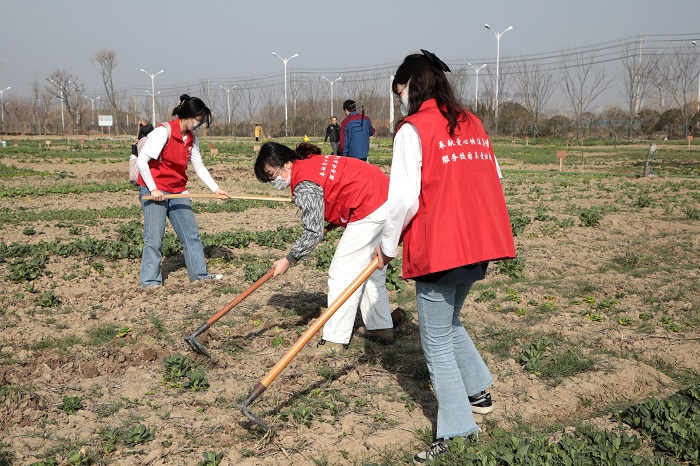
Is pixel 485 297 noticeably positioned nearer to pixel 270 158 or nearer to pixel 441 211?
pixel 270 158

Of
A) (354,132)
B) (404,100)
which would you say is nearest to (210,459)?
(404,100)

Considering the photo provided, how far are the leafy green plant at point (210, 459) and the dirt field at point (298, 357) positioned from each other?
9cm

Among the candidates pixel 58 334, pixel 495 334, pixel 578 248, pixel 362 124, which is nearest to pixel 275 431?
pixel 495 334

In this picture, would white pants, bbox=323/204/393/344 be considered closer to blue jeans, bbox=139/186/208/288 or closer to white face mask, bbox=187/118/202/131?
white face mask, bbox=187/118/202/131

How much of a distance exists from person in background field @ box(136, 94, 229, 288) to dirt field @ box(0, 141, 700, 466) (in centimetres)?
28

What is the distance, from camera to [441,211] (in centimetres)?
317

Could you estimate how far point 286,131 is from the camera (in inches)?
2285

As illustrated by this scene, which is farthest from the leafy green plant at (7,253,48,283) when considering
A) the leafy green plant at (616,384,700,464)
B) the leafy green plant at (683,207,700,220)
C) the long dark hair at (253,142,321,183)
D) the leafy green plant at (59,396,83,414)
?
the leafy green plant at (683,207,700,220)

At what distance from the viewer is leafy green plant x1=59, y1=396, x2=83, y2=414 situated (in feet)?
13.6

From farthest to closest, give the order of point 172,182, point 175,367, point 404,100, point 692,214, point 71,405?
point 692,214 → point 172,182 → point 175,367 → point 71,405 → point 404,100

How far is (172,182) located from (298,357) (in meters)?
2.63

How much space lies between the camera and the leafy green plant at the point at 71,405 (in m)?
4.16

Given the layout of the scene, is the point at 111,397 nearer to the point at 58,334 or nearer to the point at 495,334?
the point at 58,334

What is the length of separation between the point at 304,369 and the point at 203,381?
2.42ft
